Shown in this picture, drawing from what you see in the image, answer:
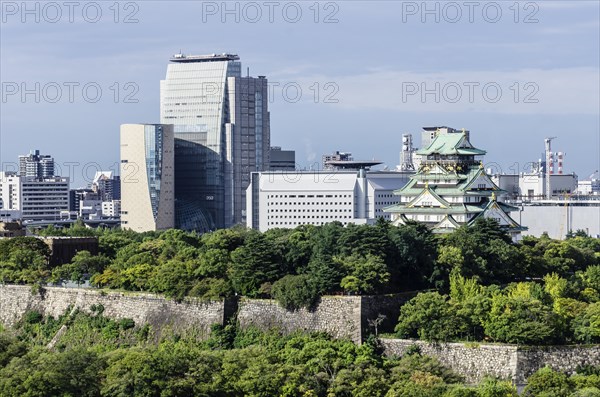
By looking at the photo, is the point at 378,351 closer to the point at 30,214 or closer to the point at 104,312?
the point at 104,312

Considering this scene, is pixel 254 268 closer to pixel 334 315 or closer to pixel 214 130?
pixel 334 315

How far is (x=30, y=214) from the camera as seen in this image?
141 metres

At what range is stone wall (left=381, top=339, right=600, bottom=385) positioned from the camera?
4425 centimetres

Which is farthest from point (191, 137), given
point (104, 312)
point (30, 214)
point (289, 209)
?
point (104, 312)

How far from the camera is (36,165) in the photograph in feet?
520

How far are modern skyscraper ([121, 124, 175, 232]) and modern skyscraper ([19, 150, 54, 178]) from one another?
47.0 meters

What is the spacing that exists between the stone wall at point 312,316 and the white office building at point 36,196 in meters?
94.4

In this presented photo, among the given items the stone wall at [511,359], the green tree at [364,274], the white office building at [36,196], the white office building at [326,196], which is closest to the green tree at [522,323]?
the stone wall at [511,359]

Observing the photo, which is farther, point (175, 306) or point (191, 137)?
A: point (191, 137)

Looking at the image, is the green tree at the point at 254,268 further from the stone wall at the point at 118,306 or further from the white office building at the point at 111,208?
the white office building at the point at 111,208

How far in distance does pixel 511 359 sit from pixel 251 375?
8.71m

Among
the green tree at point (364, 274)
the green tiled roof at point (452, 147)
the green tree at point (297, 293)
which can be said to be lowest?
the green tree at point (297, 293)

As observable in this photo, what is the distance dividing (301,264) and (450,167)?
13.1m

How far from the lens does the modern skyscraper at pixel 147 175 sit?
366 ft
